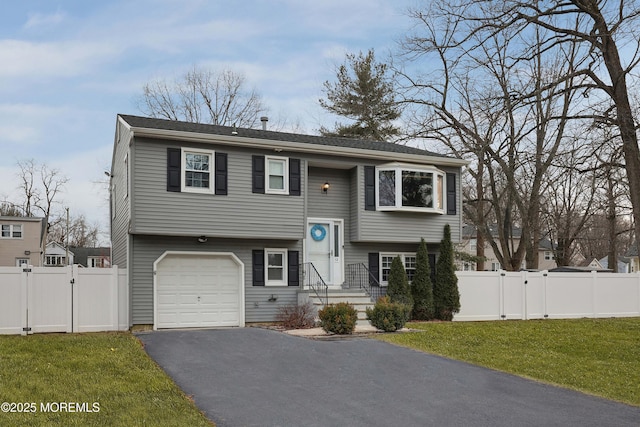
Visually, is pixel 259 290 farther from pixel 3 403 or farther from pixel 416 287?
pixel 3 403

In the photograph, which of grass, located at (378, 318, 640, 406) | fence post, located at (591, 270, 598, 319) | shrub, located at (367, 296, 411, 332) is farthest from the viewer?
fence post, located at (591, 270, 598, 319)

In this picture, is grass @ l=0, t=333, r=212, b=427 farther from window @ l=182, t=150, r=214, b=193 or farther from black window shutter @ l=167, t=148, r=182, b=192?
window @ l=182, t=150, r=214, b=193

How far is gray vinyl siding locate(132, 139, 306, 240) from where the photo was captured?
16.3 meters

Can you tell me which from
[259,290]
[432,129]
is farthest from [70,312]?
[432,129]

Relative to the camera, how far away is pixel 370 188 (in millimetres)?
19344

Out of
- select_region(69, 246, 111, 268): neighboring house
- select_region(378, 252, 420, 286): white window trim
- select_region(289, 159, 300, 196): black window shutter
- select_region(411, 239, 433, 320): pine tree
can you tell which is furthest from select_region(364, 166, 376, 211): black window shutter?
select_region(69, 246, 111, 268): neighboring house

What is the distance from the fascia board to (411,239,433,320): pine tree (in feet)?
9.66

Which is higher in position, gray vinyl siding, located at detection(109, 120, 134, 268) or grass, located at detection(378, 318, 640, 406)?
gray vinyl siding, located at detection(109, 120, 134, 268)

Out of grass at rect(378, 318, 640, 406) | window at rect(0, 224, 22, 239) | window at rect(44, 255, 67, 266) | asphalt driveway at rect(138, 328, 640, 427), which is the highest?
window at rect(0, 224, 22, 239)

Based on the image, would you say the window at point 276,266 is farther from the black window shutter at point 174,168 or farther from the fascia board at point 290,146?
the black window shutter at point 174,168

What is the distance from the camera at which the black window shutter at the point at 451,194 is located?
805 inches

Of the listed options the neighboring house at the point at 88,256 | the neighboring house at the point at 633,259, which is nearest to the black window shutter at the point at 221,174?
the neighboring house at the point at 88,256

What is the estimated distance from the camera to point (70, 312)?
49.1 ft

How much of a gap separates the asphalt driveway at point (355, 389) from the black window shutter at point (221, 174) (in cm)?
506
